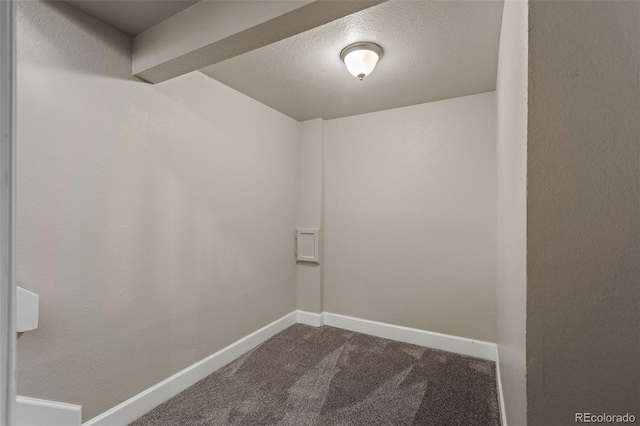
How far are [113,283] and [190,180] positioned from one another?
0.84 m

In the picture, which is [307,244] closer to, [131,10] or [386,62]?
[386,62]

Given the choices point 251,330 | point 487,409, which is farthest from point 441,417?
point 251,330

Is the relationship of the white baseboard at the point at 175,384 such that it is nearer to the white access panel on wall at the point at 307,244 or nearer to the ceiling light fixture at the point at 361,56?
the white access panel on wall at the point at 307,244

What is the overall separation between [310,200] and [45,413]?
259cm

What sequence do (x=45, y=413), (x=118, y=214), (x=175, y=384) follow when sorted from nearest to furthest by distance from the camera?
1. (x=45, y=413)
2. (x=118, y=214)
3. (x=175, y=384)

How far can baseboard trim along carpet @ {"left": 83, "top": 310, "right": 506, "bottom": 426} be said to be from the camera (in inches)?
72.3

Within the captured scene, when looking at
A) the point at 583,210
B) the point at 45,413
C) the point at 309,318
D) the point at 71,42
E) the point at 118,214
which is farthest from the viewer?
the point at 309,318

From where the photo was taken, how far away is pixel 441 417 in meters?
1.87

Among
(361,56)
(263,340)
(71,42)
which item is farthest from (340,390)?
(71,42)

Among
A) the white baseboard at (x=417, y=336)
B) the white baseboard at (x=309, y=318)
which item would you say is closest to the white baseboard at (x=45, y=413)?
the white baseboard at (x=309, y=318)

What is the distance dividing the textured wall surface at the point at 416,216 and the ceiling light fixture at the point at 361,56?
1.19 meters

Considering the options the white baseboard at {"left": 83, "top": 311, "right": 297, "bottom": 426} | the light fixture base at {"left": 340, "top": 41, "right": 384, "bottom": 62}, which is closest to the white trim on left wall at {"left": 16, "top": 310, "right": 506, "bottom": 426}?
the white baseboard at {"left": 83, "top": 311, "right": 297, "bottom": 426}

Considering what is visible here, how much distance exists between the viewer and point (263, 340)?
9.71 ft

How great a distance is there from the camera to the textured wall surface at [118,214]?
148 cm
